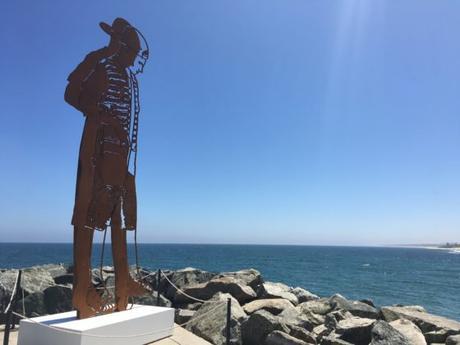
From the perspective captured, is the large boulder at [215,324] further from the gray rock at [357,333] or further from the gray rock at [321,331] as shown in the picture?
the gray rock at [357,333]

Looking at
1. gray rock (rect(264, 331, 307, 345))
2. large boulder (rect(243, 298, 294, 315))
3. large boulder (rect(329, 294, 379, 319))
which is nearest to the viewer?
gray rock (rect(264, 331, 307, 345))

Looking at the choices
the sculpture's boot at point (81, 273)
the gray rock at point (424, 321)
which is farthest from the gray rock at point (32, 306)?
the gray rock at point (424, 321)

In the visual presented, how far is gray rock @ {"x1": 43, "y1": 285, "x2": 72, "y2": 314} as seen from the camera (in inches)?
385

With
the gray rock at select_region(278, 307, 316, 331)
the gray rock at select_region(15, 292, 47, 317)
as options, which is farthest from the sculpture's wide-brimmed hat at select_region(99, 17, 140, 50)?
the gray rock at select_region(278, 307, 316, 331)

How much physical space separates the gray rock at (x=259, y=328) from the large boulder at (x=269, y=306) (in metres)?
2.03

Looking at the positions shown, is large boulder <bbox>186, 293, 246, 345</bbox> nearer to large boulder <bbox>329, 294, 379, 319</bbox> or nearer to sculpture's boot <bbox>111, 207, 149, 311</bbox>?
sculpture's boot <bbox>111, 207, 149, 311</bbox>

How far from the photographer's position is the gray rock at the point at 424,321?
10617 millimetres

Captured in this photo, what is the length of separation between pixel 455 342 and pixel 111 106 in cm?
867

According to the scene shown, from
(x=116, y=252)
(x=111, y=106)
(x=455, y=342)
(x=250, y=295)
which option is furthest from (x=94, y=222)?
(x=455, y=342)

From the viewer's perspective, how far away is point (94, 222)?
7.76 m

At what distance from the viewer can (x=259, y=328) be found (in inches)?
355

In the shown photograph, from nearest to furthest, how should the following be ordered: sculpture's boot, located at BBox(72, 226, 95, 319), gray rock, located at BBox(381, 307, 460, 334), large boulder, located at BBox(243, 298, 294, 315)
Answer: sculpture's boot, located at BBox(72, 226, 95, 319), gray rock, located at BBox(381, 307, 460, 334), large boulder, located at BBox(243, 298, 294, 315)

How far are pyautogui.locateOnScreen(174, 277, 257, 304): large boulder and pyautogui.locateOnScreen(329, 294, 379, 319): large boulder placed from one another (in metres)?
2.53

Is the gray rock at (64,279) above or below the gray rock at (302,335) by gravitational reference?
above
